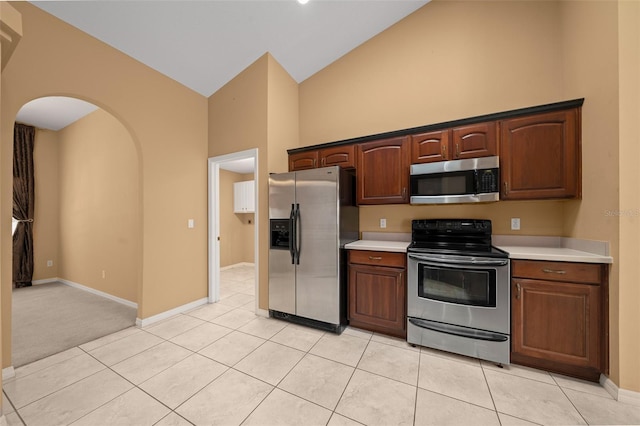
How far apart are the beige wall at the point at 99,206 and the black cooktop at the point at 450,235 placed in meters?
3.36

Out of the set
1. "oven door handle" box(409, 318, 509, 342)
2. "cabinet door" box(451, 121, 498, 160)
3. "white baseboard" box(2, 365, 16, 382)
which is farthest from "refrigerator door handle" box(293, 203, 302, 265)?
"white baseboard" box(2, 365, 16, 382)

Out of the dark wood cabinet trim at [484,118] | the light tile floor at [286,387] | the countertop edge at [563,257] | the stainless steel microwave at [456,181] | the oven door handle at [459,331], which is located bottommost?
the light tile floor at [286,387]

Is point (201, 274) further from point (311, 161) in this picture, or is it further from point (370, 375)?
point (370, 375)

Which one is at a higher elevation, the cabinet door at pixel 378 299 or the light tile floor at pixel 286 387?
the cabinet door at pixel 378 299

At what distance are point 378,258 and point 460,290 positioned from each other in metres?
0.79

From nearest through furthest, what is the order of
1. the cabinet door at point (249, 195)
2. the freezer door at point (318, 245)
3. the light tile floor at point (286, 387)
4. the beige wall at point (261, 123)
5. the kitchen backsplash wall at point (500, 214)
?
the light tile floor at point (286, 387), the kitchen backsplash wall at point (500, 214), the freezer door at point (318, 245), the beige wall at point (261, 123), the cabinet door at point (249, 195)

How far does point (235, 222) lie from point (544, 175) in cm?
591

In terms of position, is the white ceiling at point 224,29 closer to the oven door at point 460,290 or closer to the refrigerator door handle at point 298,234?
the refrigerator door handle at point 298,234

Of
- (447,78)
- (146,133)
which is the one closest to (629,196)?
(447,78)

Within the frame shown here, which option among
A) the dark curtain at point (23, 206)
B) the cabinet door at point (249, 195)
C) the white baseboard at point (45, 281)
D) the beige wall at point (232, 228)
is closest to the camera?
the dark curtain at point (23, 206)

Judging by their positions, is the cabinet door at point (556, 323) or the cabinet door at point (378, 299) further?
the cabinet door at point (378, 299)

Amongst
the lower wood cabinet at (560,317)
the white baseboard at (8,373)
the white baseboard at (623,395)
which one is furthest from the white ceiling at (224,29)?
the white baseboard at (623,395)

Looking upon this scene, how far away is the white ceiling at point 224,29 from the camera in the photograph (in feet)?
7.43

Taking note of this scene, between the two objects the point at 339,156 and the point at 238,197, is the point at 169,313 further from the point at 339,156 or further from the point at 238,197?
the point at 238,197
